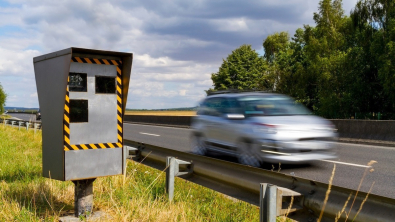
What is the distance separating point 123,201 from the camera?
5289 mm

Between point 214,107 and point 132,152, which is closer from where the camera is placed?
point 132,152

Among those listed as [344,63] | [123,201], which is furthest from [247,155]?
[344,63]

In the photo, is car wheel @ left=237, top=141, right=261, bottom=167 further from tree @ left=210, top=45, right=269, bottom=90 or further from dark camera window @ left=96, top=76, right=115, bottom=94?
tree @ left=210, top=45, right=269, bottom=90

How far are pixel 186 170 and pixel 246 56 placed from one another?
7351cm

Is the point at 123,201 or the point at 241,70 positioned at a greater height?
the point at 241,70

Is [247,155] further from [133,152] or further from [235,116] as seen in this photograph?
[133,152]

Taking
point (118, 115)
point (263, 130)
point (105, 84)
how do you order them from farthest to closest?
point (263, 130)
point (118, 115)
point (105, 84)

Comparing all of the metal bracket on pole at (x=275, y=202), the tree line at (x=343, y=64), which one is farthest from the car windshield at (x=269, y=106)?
the tree line at (x=343, y=64)

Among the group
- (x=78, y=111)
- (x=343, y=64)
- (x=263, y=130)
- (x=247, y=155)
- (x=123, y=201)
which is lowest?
(x=123, y=201)

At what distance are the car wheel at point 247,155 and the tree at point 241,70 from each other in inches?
2560

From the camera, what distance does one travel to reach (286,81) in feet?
196

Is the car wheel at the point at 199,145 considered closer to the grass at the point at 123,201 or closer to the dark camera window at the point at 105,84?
the grass at the point at 123,201

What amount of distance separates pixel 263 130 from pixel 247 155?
26.8 inches

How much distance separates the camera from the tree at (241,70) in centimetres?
7544
